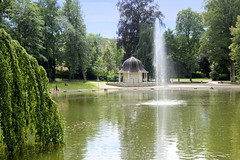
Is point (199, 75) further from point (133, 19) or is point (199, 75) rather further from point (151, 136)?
point (151, 136)

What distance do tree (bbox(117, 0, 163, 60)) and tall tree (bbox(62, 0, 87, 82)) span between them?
51.1 feet

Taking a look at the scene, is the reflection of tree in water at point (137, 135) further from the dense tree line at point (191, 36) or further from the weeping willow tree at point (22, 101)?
the dense tree line at point (191, 36)

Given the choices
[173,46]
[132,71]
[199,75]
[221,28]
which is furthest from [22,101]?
[199,75]

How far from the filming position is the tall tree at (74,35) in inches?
2386

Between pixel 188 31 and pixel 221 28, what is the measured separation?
1143 cm

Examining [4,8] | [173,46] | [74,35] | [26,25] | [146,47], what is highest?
[4,8]

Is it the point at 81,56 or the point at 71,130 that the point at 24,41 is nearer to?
the point at 81,56

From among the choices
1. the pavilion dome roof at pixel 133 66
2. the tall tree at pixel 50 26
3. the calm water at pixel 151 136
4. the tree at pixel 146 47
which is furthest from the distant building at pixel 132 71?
the calm water at pixel 151 136

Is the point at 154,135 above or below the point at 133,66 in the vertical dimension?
below

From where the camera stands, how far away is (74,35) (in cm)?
5981

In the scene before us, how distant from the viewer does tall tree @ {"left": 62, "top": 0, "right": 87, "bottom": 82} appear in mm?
60594

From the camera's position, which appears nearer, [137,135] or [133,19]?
[137,135]

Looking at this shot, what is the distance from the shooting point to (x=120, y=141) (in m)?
13.4

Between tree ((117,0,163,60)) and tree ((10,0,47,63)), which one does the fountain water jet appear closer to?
tree ((117,0,163,60))
